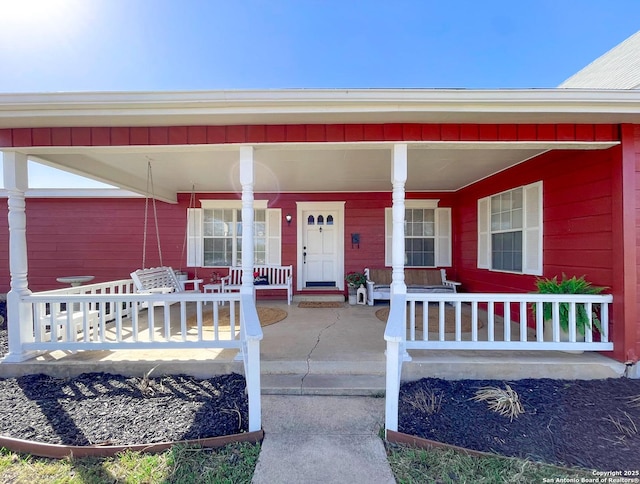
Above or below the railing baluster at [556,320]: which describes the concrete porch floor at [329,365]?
below

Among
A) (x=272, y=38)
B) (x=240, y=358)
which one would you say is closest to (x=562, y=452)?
(x=240, y=358)

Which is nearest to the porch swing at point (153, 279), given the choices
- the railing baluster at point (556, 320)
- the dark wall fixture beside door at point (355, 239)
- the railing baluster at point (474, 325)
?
the dark wall fixture beside door at point (355, 239)

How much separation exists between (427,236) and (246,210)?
184 inches

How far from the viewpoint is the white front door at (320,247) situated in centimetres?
648

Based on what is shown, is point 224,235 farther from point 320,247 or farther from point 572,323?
point 572,323

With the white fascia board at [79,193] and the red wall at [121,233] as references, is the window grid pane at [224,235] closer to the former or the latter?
the red wall at [121,233]

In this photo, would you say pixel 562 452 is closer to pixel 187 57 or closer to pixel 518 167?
pixel 518 167

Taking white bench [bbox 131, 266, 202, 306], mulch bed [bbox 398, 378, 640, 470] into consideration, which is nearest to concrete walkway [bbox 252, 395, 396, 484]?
mulch bed [bbox 398, 378, 640, 470]

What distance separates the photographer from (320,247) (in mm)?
6531

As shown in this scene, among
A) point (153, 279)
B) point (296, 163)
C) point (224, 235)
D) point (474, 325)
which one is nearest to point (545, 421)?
point (474, 325)

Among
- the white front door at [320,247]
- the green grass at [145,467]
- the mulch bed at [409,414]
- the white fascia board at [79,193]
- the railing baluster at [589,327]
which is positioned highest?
the white fascia board at [79,193]

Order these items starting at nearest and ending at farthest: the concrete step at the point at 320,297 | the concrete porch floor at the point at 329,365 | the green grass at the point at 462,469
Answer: the green grass at the point at 462,469 → the concrete porch floor at the point at 329,365 → the concrete step at the point at 320,297

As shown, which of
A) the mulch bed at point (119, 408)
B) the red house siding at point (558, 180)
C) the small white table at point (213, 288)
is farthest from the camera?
the small white table at point (213, 288)

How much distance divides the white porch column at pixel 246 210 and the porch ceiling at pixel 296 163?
0.17m
